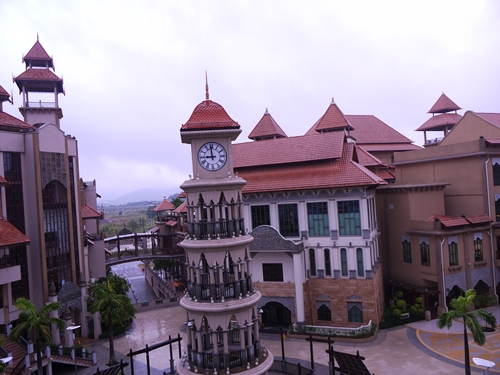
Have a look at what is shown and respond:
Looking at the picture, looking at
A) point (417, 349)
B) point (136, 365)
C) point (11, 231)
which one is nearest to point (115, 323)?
point (136, 365)

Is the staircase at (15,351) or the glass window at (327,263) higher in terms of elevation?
the glass window at (327,263)

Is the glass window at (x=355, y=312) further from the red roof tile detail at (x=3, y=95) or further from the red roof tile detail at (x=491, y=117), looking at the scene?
the red roof tile detail at (x=3, y=95)

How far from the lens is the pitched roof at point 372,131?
4647 centimetres

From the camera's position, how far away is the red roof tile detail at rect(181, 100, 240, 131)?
16734 mm

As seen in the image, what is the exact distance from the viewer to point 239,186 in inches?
673

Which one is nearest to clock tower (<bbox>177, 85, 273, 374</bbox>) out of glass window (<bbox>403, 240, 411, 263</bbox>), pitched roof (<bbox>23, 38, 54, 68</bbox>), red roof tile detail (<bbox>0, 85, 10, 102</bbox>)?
red roof tile detail (<bbox>0, 85, 10, 102</bbox>)

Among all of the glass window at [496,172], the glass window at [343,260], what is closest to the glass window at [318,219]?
the glass window at [343,260]

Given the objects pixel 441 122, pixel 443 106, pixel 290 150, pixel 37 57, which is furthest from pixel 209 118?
pixel 443 106

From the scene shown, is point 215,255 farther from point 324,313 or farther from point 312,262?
point 324,313

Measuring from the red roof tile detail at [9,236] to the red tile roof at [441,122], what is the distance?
150 feet

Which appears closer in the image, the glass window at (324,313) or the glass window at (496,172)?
the glass window at (324,313)

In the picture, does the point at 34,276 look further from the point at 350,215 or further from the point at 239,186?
the point at 350,215

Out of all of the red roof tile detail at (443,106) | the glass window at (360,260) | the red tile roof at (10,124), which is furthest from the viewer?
the red roof tile detail at (443,106)

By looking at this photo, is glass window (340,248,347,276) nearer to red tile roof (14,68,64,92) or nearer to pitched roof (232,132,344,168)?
pitched roof (232,132,344,168)
